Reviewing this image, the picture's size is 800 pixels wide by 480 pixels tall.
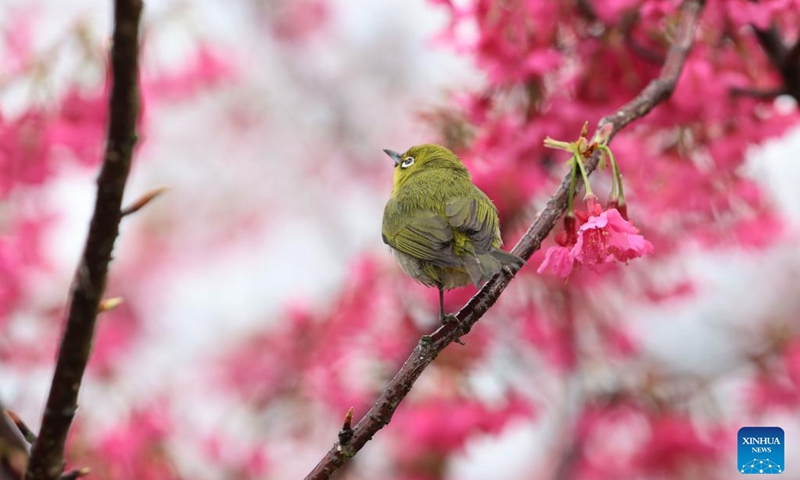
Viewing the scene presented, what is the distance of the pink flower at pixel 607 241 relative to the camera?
1.74 meters

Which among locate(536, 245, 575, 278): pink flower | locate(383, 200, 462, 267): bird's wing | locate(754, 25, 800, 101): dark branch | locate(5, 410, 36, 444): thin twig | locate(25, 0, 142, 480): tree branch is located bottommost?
locate(5, 410, 36, 444): thin twig

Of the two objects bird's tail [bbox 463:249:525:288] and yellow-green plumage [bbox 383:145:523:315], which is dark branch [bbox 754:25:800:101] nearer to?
yellow-green plumage [bbox 383:145:523:315]

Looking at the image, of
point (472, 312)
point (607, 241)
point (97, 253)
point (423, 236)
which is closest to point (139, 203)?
point (97, 253)

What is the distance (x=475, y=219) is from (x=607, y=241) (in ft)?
1.92

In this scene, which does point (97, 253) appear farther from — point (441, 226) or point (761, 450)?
point (761, 450)

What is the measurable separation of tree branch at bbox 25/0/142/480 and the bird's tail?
33.2 inches

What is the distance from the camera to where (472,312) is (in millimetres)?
1743

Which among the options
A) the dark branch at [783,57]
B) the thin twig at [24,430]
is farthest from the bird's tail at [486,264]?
the dark branch at [783,57]

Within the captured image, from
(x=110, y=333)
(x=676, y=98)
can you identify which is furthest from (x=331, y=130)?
(x=676, y=98)

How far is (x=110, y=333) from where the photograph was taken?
6.12 metres

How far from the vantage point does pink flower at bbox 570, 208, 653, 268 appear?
5.70 ft

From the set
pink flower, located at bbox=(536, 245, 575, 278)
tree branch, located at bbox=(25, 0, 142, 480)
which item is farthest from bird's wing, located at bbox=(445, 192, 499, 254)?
tree branch, located at bbox=(25, 0, 142, 480)

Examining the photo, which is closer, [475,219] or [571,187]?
[571,187]

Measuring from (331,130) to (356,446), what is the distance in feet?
22.7
